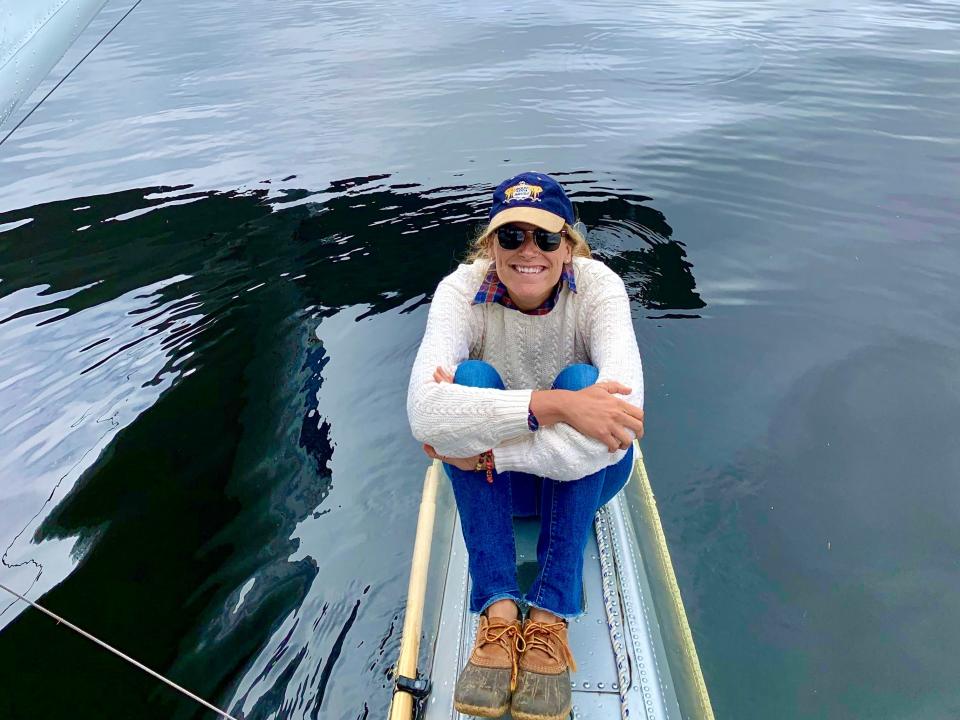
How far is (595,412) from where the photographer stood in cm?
242

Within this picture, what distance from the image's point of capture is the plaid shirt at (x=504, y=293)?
3.00 metres

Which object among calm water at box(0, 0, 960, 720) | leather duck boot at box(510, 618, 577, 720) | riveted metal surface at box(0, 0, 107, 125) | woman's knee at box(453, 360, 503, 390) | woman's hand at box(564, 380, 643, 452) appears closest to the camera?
leather duck boot at box(510, 618, 577, 720)

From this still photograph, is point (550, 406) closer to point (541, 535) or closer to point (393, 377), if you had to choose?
point (541, 535)

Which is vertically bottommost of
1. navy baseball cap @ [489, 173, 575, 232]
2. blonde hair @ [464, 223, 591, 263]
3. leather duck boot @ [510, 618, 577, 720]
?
leather duck boot @ [510, 618, 577, 720]

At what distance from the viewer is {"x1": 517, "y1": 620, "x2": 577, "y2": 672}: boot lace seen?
2.42 m

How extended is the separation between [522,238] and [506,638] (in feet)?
5.51

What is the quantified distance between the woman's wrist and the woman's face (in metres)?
0.59

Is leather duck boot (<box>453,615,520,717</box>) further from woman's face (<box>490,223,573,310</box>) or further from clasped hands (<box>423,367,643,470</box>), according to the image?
woman's face (<box>490,223,573,310</box>)

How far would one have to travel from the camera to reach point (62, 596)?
424 cm

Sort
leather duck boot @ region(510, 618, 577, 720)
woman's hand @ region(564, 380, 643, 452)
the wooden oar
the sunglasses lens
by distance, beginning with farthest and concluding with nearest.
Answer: the sunglasses lens < the wooden oar < woman's hand @ region(564, 380, 643, 452) < leather duck boot @ region(510, 618, 577, 720)

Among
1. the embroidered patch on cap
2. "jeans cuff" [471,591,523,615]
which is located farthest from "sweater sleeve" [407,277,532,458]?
the embroidered patch on cap

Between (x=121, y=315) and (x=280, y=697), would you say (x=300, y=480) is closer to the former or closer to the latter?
(x=280, y=697)

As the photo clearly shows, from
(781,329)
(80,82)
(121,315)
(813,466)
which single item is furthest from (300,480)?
(80,82)

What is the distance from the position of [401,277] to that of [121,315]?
3.36 meters
